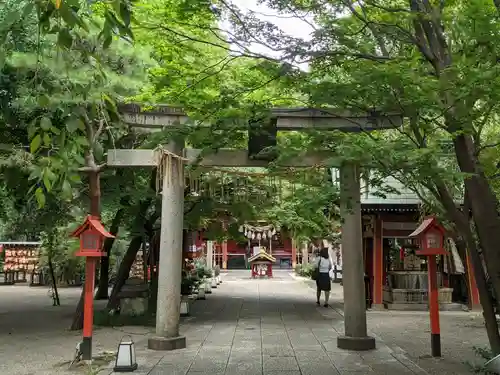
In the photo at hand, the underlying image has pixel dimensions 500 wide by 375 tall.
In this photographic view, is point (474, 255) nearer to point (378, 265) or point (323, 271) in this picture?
point (378, 265)

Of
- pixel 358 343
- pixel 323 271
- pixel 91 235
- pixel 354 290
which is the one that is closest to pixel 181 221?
pixel 91 235

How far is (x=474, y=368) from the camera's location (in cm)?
768

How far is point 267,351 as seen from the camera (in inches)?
368

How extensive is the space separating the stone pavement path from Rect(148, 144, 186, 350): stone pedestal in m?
0.34

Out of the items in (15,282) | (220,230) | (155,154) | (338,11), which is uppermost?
(338,11)

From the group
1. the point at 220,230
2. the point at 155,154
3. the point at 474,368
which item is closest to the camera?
the point at 474,368

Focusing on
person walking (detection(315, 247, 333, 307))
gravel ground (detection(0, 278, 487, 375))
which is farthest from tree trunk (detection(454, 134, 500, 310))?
person walking (detection(315, 247, 333, 307))

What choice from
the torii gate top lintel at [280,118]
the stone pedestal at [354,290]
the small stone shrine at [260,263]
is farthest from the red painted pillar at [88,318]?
the small stone shrine at [260,263]

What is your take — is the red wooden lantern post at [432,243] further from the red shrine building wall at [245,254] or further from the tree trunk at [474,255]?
the red shrine building wall at [245,254]

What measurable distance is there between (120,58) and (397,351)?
771cm

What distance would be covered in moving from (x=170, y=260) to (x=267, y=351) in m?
2.48

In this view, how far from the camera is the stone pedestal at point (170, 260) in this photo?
950cm

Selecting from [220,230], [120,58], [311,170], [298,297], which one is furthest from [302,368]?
[298,297]

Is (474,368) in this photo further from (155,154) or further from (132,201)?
(132,201)
